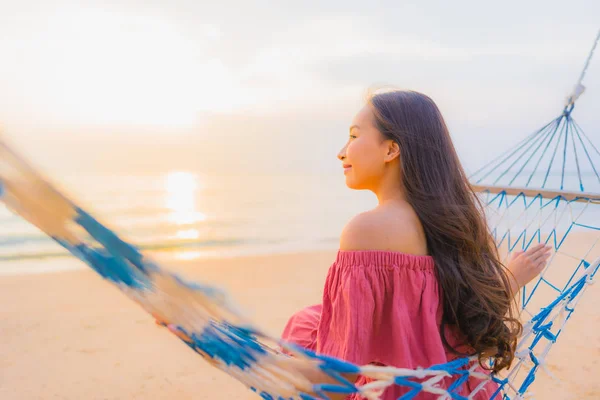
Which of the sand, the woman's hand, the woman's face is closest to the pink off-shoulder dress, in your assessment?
the woman's face

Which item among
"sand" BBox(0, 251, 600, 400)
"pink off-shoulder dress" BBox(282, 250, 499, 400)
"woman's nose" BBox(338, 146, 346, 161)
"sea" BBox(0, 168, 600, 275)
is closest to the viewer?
"pink off-shoulder dress" BBox(282, 250, 499, 400)

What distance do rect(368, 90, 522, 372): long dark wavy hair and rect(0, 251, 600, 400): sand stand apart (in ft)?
2.61

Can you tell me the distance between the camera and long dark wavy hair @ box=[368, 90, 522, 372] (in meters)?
1.22

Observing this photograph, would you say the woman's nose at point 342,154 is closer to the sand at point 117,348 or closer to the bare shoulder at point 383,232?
the bare shoulder at point 383,232

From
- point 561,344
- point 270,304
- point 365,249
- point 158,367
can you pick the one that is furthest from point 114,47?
point 365,249

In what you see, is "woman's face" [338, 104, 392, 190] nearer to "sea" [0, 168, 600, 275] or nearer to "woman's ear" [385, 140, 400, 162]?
"woman's ear" [385, 140, 400, 162]

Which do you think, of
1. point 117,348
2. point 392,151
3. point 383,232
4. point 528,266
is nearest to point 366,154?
point 392,151

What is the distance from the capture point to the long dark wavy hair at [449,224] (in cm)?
122

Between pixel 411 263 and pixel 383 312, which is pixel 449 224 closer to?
pixel 411 263

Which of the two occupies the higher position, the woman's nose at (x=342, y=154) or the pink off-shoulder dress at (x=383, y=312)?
the woman's nose at (x=342, y=154)

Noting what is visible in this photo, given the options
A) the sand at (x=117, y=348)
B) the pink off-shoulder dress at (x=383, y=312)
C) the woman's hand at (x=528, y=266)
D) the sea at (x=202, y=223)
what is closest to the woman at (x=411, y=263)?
the pink off-shoulder dress at (x=383, y=312)

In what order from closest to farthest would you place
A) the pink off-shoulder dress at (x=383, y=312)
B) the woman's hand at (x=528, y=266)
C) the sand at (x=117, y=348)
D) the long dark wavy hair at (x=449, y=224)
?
the pink off-shoulder dress at (x=383, y=312) → the long dark wavy hair at (x=449, y=224) → the woman's hand at (x=528, y=266) → the sand at (x=117, y=348)

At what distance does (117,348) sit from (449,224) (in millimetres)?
2661

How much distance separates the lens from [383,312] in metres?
1.17
